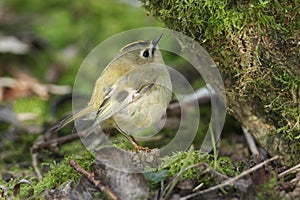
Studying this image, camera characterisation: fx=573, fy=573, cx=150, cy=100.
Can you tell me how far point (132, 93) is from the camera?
341cm

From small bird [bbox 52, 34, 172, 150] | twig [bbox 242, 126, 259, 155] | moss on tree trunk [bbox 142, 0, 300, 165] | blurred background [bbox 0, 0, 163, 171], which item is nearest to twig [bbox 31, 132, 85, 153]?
blurred background [bbox 0, 0, 163, 171]

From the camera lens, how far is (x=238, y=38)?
321 centimetres

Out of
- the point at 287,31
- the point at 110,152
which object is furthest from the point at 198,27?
the point at 110,152

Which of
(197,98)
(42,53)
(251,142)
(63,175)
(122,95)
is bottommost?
(251,142)

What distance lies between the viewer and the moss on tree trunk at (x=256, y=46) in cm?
312

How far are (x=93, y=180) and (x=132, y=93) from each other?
2.41 feet

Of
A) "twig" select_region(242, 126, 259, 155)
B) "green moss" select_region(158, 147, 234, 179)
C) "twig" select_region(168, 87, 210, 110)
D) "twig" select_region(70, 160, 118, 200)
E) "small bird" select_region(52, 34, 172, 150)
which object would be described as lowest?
"twig" select_region(242, 126, 259, 155)

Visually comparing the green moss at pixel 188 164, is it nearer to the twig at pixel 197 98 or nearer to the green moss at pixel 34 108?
the twig at pixel 197 98

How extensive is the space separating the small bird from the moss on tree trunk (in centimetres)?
30

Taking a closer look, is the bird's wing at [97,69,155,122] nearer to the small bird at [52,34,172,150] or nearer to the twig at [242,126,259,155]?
the small bird at [52,34,172,150]

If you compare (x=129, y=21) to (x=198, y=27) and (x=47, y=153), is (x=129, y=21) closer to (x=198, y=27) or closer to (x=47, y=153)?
(x=47, y=153)

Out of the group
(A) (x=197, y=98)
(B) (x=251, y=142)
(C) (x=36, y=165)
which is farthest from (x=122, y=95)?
(A) (x=197, y=98)

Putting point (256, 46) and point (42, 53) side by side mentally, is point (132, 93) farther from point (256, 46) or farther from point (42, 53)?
point (42, 53)

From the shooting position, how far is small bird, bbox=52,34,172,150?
3.41 meters
